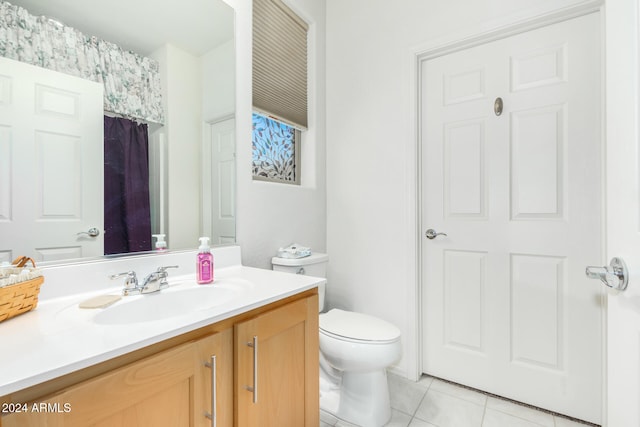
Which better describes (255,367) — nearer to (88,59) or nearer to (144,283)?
(144,283)

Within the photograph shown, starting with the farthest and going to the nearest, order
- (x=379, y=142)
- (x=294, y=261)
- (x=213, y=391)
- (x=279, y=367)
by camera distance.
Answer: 1. (x=379, y=142)
2. (x=294, y=261)
3. (x=279, y=367)
4. (x=213, y=391)

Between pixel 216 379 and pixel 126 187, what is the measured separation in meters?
0.78

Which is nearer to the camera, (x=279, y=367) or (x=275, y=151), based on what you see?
(x=279, y=367)

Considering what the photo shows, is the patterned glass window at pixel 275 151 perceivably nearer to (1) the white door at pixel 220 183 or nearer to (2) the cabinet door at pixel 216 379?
(1) the white door at pixel 220 183

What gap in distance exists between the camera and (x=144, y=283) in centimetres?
102

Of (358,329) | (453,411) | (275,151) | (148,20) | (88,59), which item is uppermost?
(148,20)

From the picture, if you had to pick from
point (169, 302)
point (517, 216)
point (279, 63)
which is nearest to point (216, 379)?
point (169, 302)

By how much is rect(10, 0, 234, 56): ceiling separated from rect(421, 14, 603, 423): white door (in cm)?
123

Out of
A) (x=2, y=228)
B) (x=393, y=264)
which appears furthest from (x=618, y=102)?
(x=2, y=228)

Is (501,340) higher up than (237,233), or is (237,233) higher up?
(237,233)

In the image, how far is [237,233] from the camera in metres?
1.51

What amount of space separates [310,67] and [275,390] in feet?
6.40

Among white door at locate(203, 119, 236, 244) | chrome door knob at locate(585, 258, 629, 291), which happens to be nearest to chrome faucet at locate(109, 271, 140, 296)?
white door at locate(203, 119, 236, 244)

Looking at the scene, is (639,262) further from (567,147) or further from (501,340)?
(501,340)
